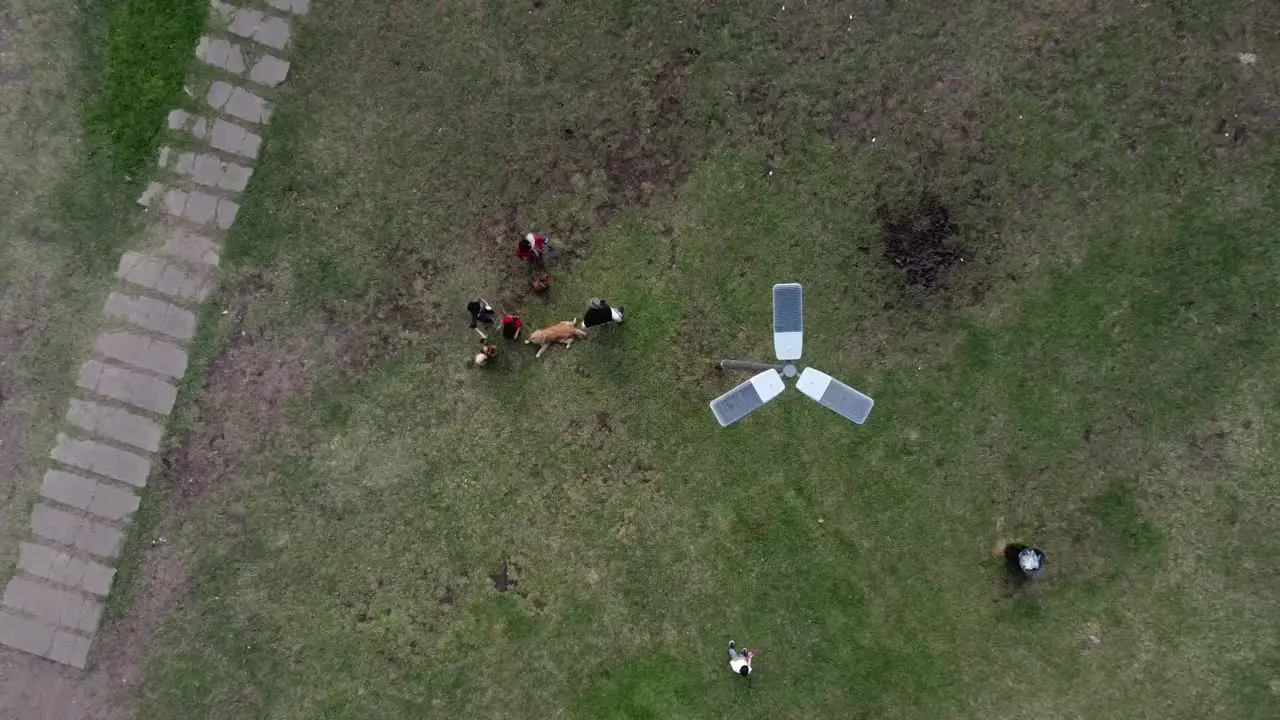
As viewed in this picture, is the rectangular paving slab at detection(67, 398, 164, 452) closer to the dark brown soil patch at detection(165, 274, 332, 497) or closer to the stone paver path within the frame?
the stone paver path

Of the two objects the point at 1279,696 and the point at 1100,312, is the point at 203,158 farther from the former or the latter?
the point at 1279,696

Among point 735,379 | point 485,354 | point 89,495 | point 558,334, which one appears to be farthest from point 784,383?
point 89,495

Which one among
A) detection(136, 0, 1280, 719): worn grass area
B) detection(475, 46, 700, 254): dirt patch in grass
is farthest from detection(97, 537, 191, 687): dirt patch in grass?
detection(475, 46, 700, 254): dirt patch in grass

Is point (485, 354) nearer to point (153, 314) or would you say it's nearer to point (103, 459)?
point (153, 314)

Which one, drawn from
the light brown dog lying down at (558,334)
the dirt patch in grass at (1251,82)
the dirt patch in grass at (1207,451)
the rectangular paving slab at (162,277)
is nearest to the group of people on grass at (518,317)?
the light brown dog lying down at (558,334)

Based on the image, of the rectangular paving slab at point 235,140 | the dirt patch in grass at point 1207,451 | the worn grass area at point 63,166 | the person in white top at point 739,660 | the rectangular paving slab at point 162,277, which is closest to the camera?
the person in white top at point 739,660

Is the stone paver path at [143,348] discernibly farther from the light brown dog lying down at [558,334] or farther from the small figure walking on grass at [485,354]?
the light brown dog lying down at [558,334]
